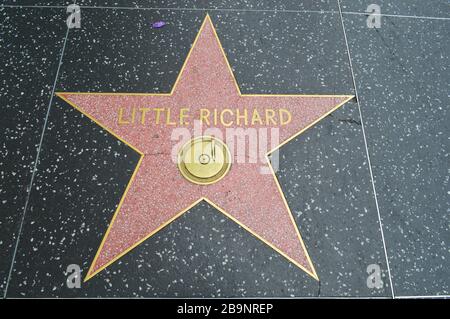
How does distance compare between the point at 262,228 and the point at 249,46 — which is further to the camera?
the point at 249,46

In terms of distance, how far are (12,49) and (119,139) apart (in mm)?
686

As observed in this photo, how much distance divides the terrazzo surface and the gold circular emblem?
0.11 metres

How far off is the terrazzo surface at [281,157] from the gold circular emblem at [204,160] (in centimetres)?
11

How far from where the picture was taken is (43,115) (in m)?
1.39

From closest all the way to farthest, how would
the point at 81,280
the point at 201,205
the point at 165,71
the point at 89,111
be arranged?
the point at 81,280 → the point at 201,205 → the point at 89,111 → the point at 165,71

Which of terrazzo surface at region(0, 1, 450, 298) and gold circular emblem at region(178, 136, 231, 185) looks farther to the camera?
gold circular emblem at region(178, 136, 231, 185)

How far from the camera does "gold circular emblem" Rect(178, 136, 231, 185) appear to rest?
1.26m

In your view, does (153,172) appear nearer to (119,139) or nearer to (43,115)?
(119,139)

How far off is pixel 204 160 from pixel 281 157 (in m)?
0.28

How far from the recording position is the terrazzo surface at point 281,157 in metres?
1.14

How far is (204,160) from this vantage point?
1.29m

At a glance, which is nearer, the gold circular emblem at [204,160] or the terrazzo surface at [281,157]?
the terrazzo surface at [281,157]

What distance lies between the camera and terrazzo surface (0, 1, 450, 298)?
1.14 metres

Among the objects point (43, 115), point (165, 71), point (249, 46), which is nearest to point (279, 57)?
point (249, 46)
